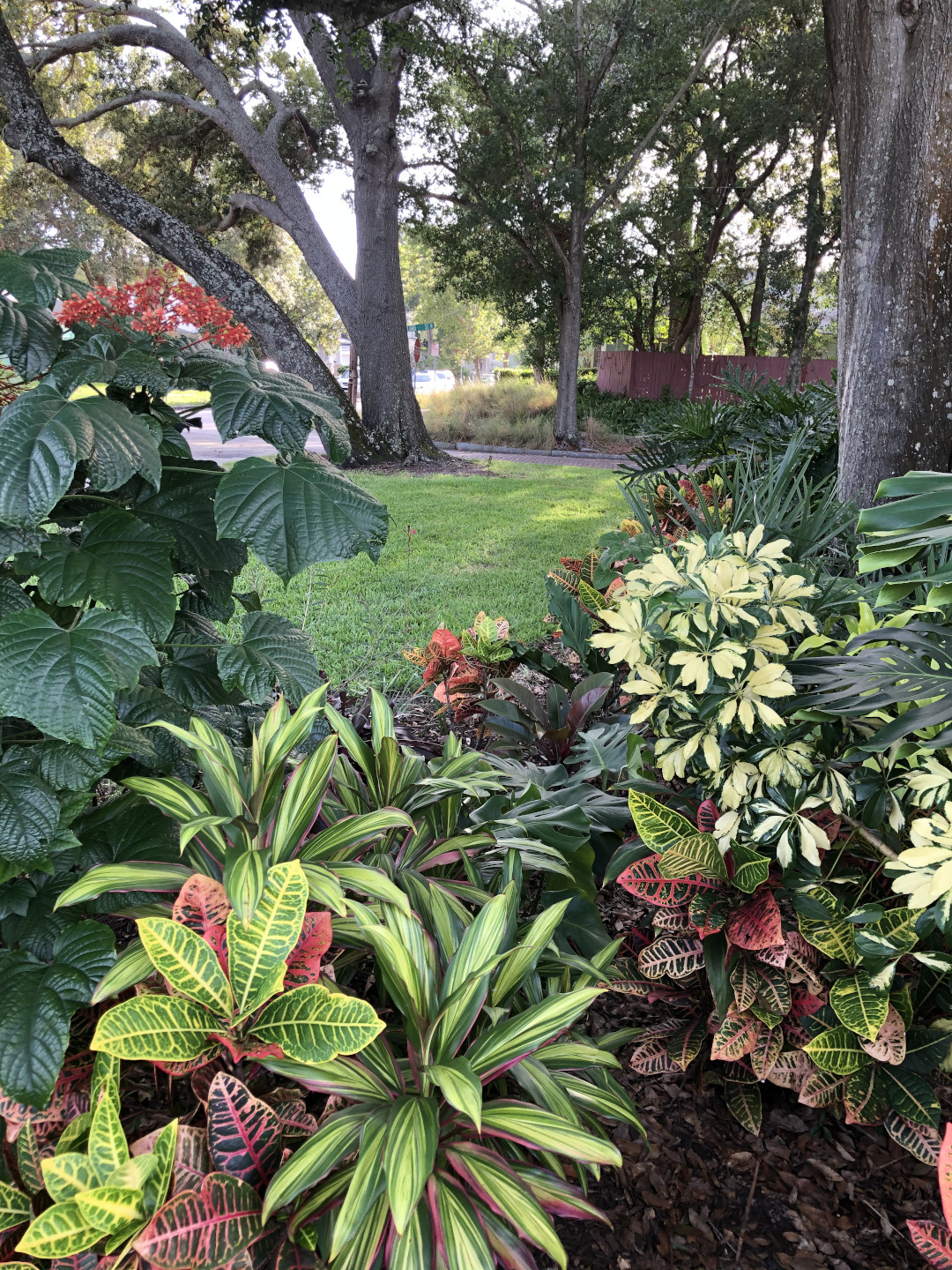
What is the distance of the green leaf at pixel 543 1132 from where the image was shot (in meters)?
0.93

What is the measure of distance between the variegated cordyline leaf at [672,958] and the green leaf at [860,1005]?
23cm

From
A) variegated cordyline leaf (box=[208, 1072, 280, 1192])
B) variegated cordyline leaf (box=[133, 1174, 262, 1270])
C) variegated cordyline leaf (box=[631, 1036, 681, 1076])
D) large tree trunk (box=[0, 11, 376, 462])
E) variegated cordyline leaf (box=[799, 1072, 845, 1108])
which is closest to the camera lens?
variegated cordyline leaf (box=[133, 1174, 262, 1270])

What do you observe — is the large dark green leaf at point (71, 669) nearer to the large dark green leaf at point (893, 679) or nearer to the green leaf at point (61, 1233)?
the green leaf at point (61, 1233)

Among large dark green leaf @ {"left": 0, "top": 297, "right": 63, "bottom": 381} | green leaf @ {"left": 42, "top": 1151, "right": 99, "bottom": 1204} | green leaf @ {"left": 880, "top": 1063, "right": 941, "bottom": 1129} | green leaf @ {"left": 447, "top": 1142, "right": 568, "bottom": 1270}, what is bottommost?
green leaf @ {"left": 880, "top": 1063, "right": 941, "bottom": 1129}

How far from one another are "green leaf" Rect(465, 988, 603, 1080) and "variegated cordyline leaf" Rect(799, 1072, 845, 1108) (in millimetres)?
496

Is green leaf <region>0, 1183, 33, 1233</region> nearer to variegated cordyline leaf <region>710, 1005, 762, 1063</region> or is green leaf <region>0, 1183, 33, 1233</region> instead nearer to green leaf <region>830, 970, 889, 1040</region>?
variegated cordyline leaf <region>710, 1005, 762, 1063</region>

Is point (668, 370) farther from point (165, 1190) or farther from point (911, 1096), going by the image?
point (165, 1190)

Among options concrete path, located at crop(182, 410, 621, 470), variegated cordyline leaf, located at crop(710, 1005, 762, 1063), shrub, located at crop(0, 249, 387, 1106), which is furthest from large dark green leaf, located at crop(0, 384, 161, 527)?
concrete path, located at crop(182, 410, 621, 470)

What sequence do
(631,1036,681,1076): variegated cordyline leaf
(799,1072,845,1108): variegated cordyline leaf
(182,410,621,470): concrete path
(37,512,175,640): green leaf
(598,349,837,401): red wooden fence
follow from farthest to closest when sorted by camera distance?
(598,349,837,401): red wooden fence → (182,410,621,470): concrete path → (631,1036,681,1076): variegated cordyline leaf → (799,1072,845,1108): variegated cordyline leaf → (37,512,175,640): green leaf

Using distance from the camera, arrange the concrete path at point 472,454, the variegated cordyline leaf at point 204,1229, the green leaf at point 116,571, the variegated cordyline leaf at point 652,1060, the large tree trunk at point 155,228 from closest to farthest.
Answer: the variegated cordyline leaf at point 204,1229, the green leaf at point 116,571, the variegated cordyline leaf at point 652,1060, the large tree trunk at point 155,228, the concrete path at point 472,454

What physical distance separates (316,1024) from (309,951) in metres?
0.12

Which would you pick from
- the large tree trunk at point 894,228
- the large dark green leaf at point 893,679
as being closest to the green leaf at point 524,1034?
the large dark green leaf at point 893,679

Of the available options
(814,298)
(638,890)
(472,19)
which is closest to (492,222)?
(472,19)

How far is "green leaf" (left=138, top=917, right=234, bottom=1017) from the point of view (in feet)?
3.20
